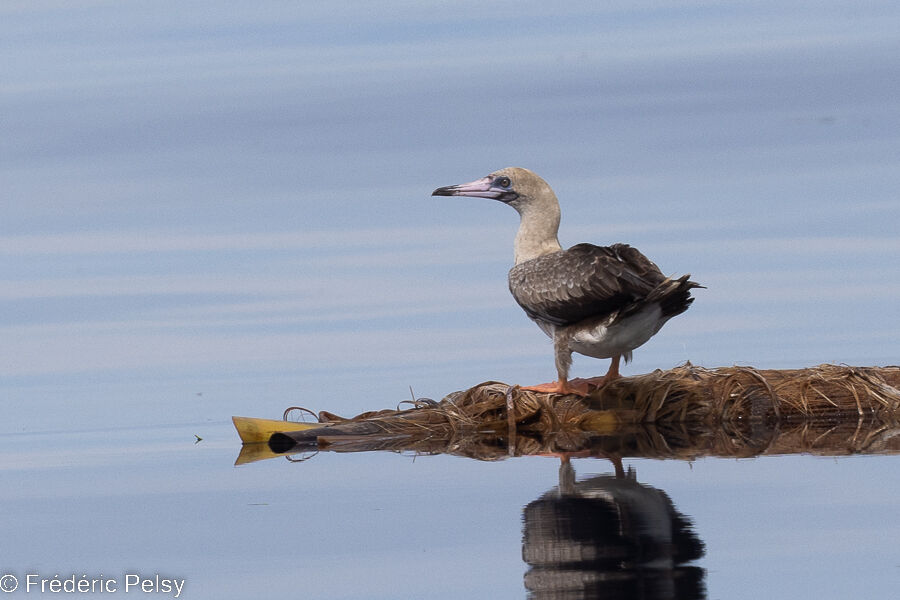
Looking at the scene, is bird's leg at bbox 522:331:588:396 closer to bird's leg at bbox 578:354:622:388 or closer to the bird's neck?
bird's leg at bbox 578:354:622:388

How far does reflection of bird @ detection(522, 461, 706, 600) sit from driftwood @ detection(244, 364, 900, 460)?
272 cm

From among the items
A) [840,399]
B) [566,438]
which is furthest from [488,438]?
[840,399]

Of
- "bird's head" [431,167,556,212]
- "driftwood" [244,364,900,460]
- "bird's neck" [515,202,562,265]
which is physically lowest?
"driftwood" [244,364,900,460]

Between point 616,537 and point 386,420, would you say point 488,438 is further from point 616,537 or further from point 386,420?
point 616,537

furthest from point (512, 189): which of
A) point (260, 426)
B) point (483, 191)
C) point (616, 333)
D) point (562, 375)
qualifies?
point (260, 426)

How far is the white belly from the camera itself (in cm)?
1502

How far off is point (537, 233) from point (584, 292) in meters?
1.74

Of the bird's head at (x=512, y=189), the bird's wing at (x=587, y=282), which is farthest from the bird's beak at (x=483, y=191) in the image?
the bird's wing at (x=587, y=282)

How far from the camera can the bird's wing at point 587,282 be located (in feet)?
48.5

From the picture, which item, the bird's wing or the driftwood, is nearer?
the bird's wing

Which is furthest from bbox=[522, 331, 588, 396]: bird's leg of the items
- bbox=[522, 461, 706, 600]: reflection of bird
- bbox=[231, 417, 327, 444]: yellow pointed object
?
bbox=[522, 461, 706, 600]: reflection of bird

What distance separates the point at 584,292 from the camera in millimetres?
14984

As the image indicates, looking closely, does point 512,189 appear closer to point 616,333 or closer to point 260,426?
point 616,333

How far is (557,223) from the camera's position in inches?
664
